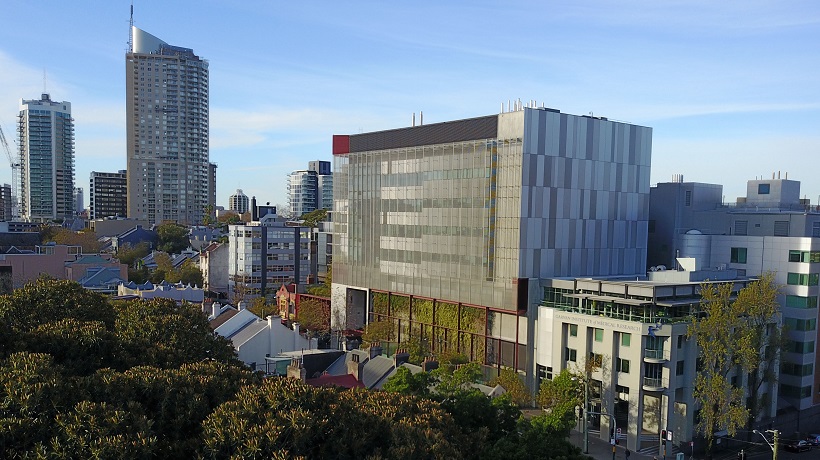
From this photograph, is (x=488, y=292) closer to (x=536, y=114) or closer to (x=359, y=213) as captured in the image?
(x=536, y=114)

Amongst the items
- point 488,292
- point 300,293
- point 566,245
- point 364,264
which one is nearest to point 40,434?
→ point 488,292

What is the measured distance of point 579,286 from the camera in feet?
187

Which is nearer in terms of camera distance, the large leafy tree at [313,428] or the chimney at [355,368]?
the large leafy tree at [313,428]

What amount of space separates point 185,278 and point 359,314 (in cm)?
4810

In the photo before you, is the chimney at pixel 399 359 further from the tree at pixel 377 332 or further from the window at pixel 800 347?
the window at pixel 800 347

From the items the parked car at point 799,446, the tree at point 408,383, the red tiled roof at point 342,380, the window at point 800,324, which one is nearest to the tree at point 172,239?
the red tiled roof at point 342,380

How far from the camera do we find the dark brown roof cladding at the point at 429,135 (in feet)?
218

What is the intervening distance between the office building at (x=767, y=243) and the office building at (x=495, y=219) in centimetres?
749

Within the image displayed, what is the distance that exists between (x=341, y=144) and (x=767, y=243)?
51.6m

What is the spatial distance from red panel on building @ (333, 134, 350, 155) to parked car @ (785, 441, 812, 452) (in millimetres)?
58596

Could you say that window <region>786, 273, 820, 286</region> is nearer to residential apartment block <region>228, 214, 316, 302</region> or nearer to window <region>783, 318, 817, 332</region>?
window <region>783, 318, 817, 332</region>

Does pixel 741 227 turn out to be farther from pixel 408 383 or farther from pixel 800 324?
pixel 408 383

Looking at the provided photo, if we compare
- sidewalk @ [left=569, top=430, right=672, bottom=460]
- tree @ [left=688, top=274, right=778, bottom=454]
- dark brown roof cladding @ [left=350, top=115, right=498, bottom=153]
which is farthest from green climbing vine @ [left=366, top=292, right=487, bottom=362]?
tree @ [left=688, top=274, right=778, bottom=454]

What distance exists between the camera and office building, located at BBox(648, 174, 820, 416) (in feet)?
194
